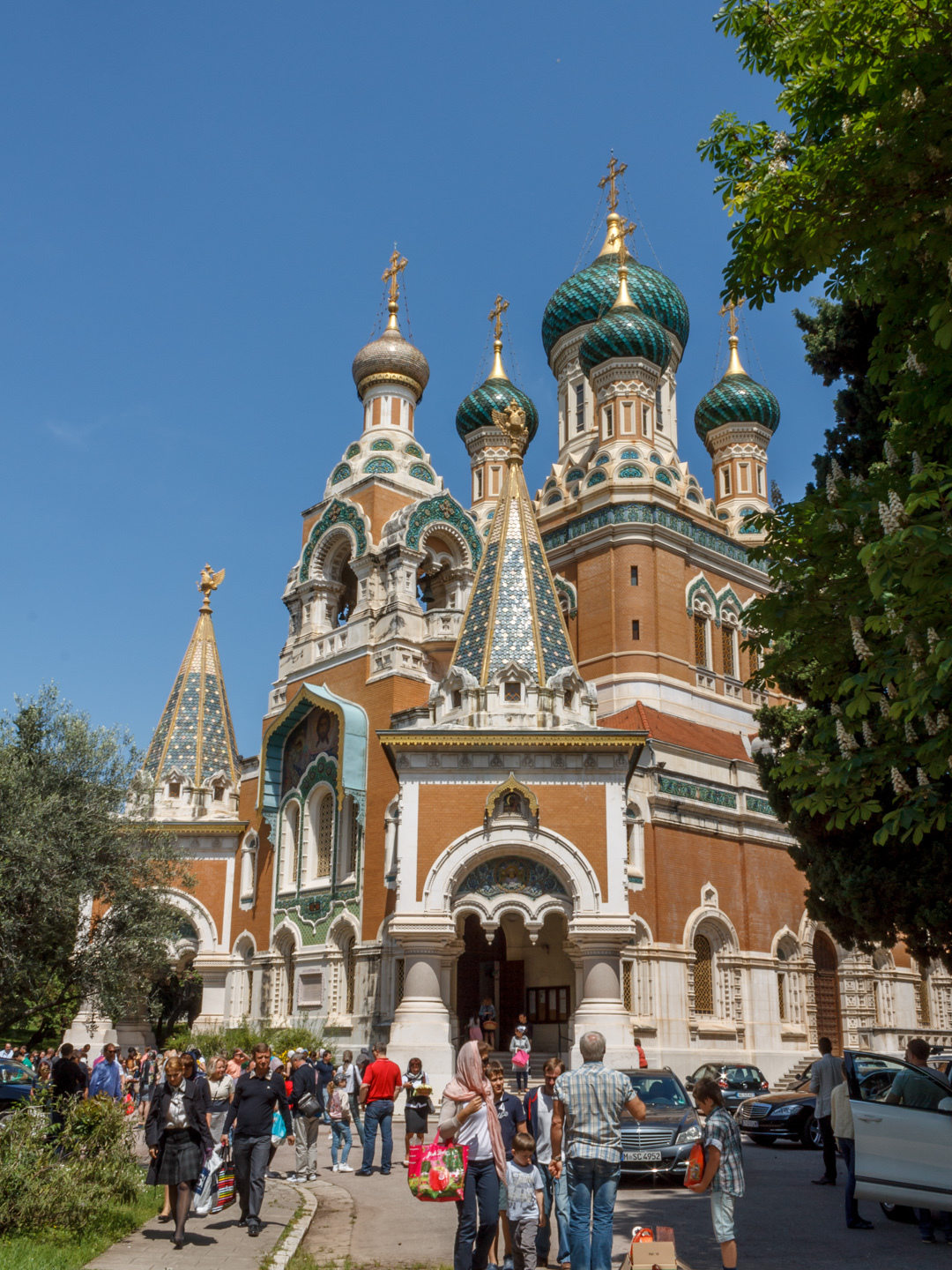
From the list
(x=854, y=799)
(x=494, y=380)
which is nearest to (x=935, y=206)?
(x=854, y=799)

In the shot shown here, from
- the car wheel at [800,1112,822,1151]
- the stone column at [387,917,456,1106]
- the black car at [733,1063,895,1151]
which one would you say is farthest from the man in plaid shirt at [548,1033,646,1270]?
the stone column at [387,917,456,1106]

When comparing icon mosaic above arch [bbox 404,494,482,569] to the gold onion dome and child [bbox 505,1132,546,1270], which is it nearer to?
the gold onion dome

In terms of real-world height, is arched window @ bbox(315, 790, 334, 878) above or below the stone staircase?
A: above

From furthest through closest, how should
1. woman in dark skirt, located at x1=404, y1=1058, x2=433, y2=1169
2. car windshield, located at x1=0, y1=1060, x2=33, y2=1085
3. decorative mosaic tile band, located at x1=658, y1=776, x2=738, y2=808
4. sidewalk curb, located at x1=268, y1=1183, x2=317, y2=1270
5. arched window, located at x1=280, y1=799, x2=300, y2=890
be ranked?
arched window, located at x1=280, y1=799, x2=300, y2=890 < decorative mosaic tile band, located at x1=658, y1=776, x2=738, y2=808 < car windshield, located at x1=0, y1=1060, x2=33, y2=1085 < woman in dark skirt, located at x1=404, y1=1058, x2=433, y2=1169 < sidewalk curb, located at x1=268, y1=1183, x2=317, y2=1270

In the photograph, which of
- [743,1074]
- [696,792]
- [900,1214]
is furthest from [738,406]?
[900,1214]

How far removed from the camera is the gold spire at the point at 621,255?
113 ft

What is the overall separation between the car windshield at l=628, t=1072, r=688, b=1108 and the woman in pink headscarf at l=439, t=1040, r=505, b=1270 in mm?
6048

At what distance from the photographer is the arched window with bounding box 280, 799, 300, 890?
27844mm

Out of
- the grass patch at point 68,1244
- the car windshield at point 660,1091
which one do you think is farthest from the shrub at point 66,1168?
the car windshield at point 660,1091

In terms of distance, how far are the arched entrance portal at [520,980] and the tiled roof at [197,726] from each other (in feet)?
31.8

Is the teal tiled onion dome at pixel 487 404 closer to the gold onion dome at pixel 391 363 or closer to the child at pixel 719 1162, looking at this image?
the gold onion dome at pixel 391 363

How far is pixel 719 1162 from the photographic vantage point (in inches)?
274

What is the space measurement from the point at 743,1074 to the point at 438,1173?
14.7 meters

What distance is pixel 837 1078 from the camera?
1192 cm
